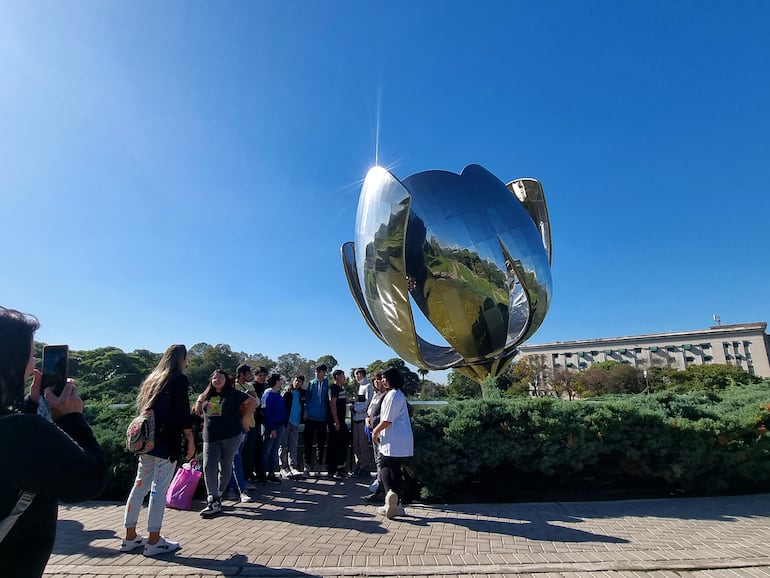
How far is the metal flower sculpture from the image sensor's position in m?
5.75

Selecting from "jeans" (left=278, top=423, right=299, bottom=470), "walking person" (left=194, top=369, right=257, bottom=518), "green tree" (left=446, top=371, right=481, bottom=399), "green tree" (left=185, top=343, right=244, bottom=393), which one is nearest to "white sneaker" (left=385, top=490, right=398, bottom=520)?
"walking person" (left=194, top=369, right=257, bottom=518)

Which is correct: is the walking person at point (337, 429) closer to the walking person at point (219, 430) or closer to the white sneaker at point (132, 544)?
the walking person at point (219, 430)

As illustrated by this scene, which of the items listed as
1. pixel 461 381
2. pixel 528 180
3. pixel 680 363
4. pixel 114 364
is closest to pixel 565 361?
pixel 680 363

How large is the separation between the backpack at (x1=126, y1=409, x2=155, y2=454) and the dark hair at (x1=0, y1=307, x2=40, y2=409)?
2.50 metres

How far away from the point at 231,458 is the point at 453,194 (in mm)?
4323

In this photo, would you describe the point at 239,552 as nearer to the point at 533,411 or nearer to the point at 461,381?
the point at 533,411

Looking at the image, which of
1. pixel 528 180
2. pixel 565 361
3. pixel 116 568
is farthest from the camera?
pixel 565 361

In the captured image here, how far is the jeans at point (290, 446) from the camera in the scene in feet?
25.2

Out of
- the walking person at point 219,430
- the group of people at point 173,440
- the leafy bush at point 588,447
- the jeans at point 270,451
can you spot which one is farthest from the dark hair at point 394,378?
the jeans at point 270,451

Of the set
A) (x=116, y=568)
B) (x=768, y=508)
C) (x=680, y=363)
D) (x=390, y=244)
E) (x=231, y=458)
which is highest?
(x=680, y=363)

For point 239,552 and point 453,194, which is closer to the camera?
point 239,552

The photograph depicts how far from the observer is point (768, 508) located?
5.41m

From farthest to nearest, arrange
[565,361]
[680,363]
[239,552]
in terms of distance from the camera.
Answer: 1. [565,361]
2. [680,363]
3. [239,552]

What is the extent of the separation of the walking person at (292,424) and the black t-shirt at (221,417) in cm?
228
